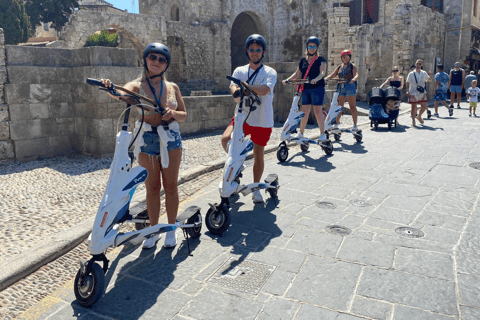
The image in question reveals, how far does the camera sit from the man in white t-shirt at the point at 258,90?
4.13 meters

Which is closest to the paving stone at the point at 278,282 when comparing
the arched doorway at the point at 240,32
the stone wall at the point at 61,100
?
the stone wall at the point at 61,100

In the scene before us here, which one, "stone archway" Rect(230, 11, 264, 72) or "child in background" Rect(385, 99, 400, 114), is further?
"stone archway" Rect(230, 11, 264, 72)

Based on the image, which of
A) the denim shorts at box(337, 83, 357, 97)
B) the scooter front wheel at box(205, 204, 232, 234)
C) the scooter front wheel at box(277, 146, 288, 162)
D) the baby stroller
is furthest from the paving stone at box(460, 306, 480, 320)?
the baby stroller

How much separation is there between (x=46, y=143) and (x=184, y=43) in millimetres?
17862

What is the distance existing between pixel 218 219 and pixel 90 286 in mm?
1387

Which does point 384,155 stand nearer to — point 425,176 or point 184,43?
point 425,176

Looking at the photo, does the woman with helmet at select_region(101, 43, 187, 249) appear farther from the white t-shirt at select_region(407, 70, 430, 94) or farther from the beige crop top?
the white t-shirt at select_region(407, 70, 430, 94)

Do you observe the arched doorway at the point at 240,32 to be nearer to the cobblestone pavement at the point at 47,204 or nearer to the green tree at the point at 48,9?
the green tree at the point at 48,9

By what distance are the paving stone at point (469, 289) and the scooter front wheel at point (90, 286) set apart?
7.59 ft

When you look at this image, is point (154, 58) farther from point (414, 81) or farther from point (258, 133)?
point (414, 81)

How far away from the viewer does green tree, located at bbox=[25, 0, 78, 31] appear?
37375mm

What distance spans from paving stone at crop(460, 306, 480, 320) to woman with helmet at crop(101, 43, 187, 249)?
7.11 ft

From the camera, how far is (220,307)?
2.59 m

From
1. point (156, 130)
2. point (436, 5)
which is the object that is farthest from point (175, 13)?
point (156, 130)
